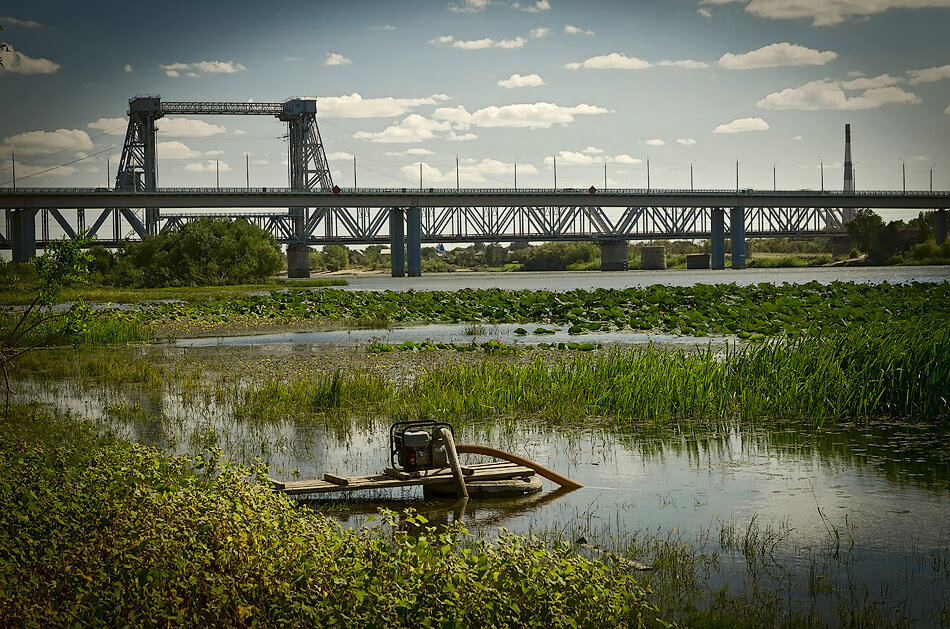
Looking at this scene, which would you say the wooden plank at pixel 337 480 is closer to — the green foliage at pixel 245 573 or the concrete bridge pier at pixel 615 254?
the green foliage at pixel 245 573

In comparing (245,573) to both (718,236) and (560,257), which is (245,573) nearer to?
(718,236)

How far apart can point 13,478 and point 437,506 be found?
454 centimetres

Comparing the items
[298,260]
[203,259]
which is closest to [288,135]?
[298,260]

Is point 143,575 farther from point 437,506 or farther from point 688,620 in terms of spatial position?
point 437,506

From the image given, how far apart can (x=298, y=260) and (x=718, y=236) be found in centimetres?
Answer: 5282

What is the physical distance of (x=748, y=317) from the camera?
33.8 metres

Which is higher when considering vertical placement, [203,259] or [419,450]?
[203,259]

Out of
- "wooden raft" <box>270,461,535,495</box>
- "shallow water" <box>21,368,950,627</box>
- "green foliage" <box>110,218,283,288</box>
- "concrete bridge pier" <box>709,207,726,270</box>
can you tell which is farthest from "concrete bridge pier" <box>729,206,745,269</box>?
"wooden raft" <box>270,461,535,495</box>

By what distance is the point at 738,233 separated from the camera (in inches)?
5157

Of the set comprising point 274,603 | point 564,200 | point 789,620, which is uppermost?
point 564,200

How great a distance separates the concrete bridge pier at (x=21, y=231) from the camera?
3893 inches

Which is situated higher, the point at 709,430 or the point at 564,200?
the point at 564,200

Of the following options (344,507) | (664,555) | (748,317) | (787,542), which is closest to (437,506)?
(344,507)

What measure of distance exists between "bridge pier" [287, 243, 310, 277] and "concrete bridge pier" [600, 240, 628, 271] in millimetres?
40457
